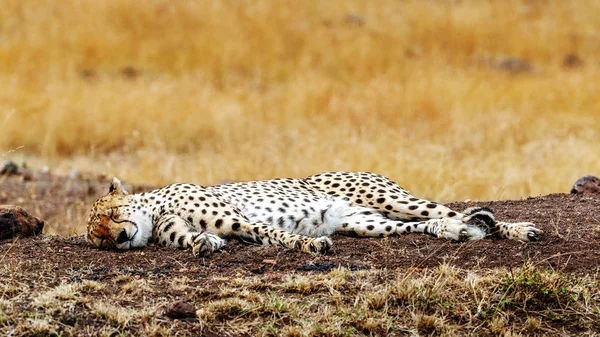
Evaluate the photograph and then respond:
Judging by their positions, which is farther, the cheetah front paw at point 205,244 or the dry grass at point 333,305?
the cheetah front paw at point 205,244

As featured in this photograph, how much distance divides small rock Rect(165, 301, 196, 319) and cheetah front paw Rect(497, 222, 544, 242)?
71.9 inches

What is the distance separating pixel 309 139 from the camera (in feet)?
31.7

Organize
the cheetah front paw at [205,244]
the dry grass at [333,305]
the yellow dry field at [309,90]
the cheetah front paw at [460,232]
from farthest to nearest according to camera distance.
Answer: the yellow dry field at [309,90] < the cheetah front paw at [460,232] < the cheetah front paw at [205,244] < the dry grass at [333,305]

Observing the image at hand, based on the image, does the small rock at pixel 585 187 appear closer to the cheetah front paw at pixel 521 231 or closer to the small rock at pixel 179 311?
the cheetah front paw at pixel 521 231

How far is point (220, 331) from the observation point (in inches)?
134

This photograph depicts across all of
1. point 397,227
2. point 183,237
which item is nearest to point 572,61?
point 397,227

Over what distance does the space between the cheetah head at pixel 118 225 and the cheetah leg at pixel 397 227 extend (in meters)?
1.11

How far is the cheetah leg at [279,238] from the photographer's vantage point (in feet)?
14.3

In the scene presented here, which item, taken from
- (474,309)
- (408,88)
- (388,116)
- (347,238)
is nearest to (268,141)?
(388,116)

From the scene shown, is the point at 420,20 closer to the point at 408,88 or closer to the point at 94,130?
the point at 408,88

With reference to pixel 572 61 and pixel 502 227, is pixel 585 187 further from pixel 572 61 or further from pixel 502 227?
pixel 572 61

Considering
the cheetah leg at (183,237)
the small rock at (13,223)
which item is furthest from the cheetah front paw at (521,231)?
the small rock at (13,223)

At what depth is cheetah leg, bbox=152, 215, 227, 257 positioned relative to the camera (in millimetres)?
4363

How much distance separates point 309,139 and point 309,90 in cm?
265
